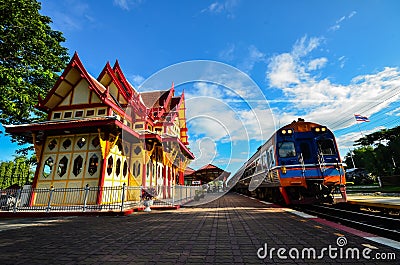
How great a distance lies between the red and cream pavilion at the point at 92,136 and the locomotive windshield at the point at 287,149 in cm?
785

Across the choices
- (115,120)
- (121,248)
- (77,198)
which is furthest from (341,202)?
(77,198)

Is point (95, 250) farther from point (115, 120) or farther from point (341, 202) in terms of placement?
point (341, 202)

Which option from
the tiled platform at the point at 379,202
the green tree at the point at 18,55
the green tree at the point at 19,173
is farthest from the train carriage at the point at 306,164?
the green tree at the point at 19,173

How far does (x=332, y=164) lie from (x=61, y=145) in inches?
588

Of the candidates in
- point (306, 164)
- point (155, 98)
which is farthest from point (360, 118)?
point (155, 98)

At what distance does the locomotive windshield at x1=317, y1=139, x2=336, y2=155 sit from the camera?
8.73m

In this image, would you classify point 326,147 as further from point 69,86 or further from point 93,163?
point 69,86

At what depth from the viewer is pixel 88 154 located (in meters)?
11.6

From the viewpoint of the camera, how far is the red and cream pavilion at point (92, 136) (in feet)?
37.0

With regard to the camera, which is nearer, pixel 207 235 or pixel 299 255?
pixel 299 255

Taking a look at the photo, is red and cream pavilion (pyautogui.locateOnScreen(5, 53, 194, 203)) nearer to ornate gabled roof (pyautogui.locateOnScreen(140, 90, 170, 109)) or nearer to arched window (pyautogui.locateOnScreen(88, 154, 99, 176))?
arched window (pyautogui.locateOnScreen(88, 154, 99, 176))

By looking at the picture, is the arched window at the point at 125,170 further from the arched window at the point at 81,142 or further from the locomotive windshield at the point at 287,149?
the locomotive windshield at the point at 287,149

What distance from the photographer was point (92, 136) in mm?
11945

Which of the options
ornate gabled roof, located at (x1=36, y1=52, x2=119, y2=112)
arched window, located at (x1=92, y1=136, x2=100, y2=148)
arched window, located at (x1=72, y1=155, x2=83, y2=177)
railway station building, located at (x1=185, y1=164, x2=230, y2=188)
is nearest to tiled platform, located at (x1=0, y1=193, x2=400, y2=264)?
arched window, located at (x1=72, y1=155, x2=83, y2=177)
